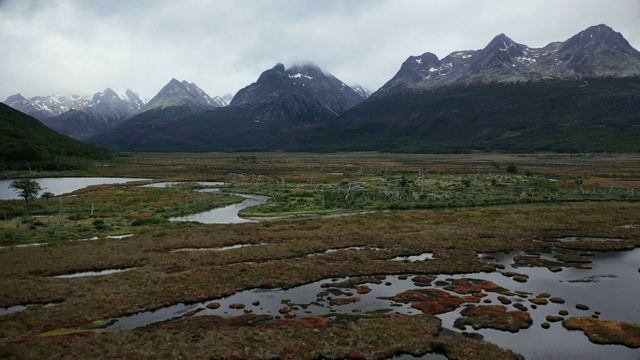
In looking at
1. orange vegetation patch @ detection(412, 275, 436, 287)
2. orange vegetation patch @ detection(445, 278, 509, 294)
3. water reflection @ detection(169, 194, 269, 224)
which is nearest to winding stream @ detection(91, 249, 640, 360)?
orange vegetation patch @ detection(412, 275, 436, 287)

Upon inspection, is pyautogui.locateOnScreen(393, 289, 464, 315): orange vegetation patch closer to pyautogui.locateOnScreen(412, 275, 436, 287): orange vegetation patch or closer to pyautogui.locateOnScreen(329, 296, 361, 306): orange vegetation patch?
pyautogui.locateOnScreen(412, 275, 436, 287): orange vegetation patch

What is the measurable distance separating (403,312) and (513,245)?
3199cm

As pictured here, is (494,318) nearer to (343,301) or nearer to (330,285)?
(343,301)

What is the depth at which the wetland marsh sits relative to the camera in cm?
3106

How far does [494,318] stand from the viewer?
35.7 metres

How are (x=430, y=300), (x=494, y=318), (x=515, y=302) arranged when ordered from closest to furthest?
(x=494, y=318), (x=515, y=302), (x=430, y=300)

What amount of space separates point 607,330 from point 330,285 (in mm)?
25376

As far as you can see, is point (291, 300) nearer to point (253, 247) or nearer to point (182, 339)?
point (182, 339)

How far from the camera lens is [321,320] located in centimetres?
3525

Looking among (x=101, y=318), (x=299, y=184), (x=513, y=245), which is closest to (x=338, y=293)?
(x=101, y=318)

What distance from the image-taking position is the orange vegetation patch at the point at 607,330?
31.5m

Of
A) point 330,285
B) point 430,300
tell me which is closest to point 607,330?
point 430,300

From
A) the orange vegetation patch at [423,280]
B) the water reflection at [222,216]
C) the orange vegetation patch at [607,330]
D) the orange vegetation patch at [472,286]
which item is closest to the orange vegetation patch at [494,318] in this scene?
the orange vegetation patch at [607,330]

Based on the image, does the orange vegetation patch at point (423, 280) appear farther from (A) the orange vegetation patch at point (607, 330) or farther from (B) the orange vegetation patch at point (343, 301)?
(A) the orange vegetation patch at point (607, 330)
